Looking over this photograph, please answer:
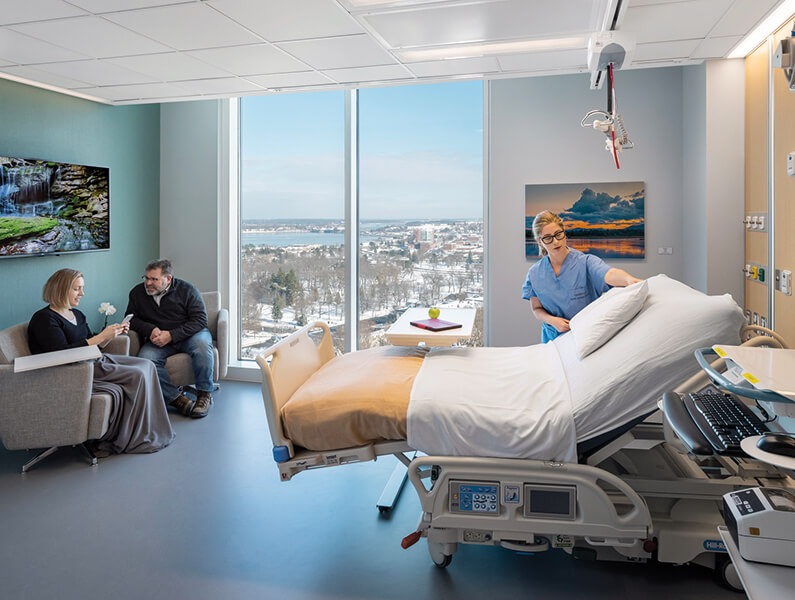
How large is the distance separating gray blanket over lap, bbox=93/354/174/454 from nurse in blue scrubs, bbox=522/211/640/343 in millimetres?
2468

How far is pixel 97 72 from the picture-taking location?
13.8ft

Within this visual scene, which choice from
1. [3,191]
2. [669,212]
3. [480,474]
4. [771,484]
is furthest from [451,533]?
[3,191]

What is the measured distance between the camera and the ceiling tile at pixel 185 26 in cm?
301

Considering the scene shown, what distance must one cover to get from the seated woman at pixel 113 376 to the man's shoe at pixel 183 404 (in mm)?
575

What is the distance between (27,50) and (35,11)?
0.82 m

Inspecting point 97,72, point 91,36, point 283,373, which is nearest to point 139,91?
point 97,72

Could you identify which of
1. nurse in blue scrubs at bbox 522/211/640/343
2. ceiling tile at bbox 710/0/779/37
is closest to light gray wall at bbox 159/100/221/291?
nurse in blue scrubs at bbox 522/211/640/343

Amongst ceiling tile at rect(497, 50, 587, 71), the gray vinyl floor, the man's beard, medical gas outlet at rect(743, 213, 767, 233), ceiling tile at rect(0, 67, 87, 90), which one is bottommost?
the gray vinyl floor

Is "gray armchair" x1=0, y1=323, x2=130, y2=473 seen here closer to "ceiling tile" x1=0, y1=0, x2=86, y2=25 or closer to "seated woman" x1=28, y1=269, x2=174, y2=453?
"seated woman" x1=28, y1=269, x2=174, y2=453

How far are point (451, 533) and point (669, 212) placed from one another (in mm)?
3415

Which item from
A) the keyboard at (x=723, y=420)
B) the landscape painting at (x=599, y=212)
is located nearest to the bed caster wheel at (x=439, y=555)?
the keyboard at (x=723, y=420)

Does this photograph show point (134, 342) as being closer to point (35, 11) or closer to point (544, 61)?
point (35, 11)

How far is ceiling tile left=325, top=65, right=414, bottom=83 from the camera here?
4.09 meters

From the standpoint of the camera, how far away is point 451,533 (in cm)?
241
